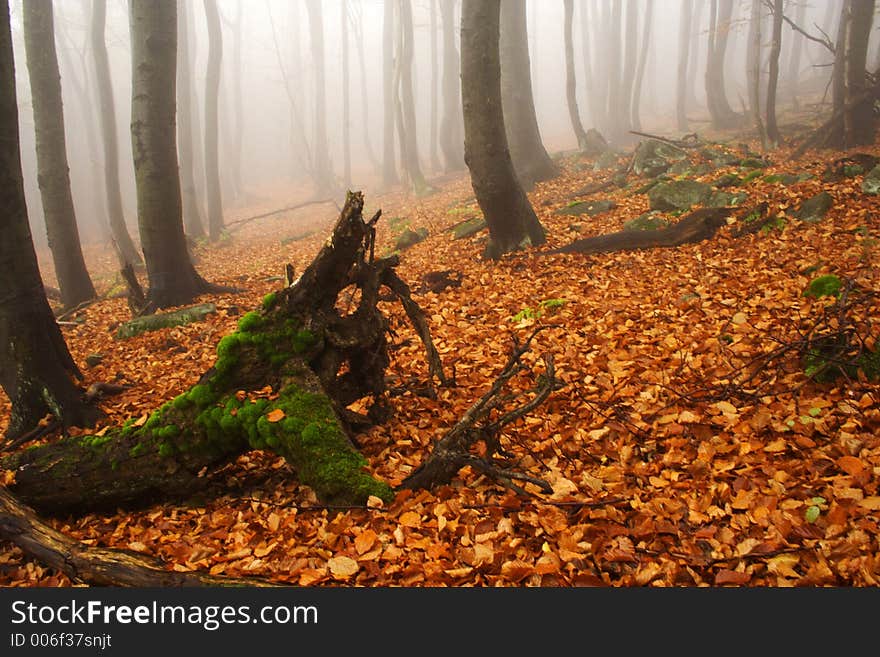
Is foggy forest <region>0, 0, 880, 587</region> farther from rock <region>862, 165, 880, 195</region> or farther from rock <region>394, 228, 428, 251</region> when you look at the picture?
rock <region>394, 228, 428, 251</region>

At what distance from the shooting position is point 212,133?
19266mm

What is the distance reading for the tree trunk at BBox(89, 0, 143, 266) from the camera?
1484 cm

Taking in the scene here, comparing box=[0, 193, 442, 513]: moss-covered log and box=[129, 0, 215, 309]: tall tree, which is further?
box=[129, 0, 215, 309]: tall tree

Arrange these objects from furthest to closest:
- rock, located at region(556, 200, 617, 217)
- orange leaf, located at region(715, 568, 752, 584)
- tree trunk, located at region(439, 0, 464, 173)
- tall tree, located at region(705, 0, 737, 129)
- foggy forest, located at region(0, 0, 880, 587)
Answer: tree trunk, located at region(439, 0, 464, 173)
tall tree, located at region(705, 0, 737, 129)
rock, located at region(556, 200, 617, 217)
foggy forest, located at region(0, 0, 880, 587)
orange leaf, located at region(715, 568, 752, 584)

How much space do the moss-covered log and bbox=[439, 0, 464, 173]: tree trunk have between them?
19885 mm

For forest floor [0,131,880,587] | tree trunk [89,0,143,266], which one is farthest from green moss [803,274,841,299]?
tree trunk [89,0,143,266]

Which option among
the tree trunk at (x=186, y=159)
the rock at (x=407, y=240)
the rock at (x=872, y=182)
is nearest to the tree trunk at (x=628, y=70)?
the rock at (x=407, y=240)

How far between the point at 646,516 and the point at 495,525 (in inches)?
34.1

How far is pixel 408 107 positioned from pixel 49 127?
14634mm

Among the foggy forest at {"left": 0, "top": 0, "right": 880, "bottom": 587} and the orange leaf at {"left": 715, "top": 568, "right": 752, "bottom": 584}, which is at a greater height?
the foggy forest at {"left": 0, "top": 0, "right": 880, "bottom": 587}

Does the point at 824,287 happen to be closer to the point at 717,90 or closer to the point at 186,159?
the point at 186,159

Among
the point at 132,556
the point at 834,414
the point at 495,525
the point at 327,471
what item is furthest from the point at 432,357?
the point at 834,414

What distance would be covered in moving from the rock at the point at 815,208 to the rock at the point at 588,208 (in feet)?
10.2

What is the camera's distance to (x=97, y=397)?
5211mm
